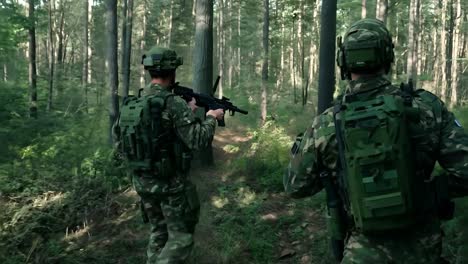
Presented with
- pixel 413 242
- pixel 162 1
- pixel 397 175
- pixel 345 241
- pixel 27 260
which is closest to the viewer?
pixel 397 175

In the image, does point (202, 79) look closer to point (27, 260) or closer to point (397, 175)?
point (27, 260)

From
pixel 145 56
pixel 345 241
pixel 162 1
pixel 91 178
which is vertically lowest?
pixel 91 178

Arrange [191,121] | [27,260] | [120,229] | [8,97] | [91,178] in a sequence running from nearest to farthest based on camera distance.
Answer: [191,121] → [27,260] → [120,229] → [91,178] → [8,97]

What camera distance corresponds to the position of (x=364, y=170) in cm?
223

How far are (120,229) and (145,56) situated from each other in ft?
10.4

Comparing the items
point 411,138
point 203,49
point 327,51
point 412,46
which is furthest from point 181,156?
point 412,46

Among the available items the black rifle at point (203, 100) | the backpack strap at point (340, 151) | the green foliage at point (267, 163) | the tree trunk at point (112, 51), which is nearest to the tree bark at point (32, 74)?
the tree trunk at point (112, 51)

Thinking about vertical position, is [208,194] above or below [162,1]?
below

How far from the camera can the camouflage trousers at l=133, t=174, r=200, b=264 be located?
4.07 m

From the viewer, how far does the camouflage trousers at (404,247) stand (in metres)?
2.35

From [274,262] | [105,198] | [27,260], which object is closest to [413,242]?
[274,262]

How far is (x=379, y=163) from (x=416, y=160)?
0.74 ft

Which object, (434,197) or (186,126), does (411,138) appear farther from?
(186,126)

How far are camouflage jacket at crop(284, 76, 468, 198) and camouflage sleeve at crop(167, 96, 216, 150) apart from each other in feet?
4.97
